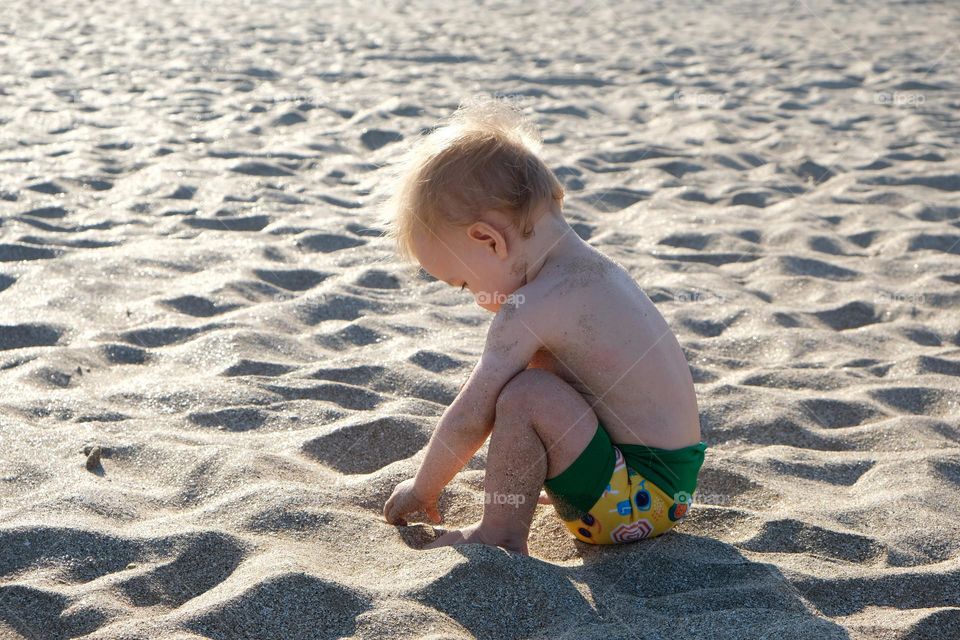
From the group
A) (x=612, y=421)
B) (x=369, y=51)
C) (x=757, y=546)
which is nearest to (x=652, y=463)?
(x=612, y=421)

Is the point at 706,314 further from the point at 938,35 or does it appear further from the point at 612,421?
the point at 938,35

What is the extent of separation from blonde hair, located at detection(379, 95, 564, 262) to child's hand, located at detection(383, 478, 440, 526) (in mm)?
600

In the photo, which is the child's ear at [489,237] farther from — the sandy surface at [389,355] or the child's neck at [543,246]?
the sandy surface at [389,355]

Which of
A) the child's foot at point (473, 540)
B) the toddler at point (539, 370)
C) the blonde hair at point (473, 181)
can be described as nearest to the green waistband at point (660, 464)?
the toddler at point (539, 370)

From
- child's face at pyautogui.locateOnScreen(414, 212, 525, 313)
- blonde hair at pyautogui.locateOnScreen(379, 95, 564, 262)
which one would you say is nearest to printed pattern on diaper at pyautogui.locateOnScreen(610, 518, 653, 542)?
child's face at pyautogui.locateOnScreen(414, 212, 525, 313)

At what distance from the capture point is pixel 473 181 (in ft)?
7.82

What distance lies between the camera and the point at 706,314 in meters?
3.98

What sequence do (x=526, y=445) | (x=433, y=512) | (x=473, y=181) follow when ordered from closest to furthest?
(x=526, y=445), (x=473, y=181), (x=433, y=512)

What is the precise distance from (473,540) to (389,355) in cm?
123

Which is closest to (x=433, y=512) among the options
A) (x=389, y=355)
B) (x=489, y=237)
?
(x=489, y=237)

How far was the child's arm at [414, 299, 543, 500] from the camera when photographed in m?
2.33

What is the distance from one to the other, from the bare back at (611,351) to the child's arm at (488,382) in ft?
0.12

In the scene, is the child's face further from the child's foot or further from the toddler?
the child's foot

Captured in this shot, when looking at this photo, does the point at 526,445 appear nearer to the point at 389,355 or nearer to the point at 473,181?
the point at 473,181
